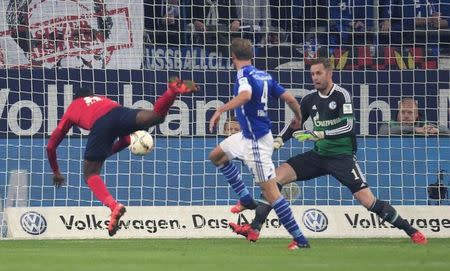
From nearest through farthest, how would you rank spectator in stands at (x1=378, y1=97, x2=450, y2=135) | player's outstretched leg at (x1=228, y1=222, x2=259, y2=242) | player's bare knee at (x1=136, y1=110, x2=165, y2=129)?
1. player's bare knee at (x1=136, y1=110, x2=165, y2=129)
2. player's outstretched leg at (x1=228, y1=222, x2=259, y2=242)
3. spectator in stands at (x1=378, y1=97, x2=450, y2=135)

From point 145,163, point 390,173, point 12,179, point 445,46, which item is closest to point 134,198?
point 145,163

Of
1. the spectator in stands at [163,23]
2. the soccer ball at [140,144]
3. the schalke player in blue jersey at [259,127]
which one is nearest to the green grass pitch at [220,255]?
the schalke player in blue jersey at [259,127]

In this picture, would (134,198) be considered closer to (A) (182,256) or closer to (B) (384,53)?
(B) (384,53)

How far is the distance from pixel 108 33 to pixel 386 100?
13.9 ft

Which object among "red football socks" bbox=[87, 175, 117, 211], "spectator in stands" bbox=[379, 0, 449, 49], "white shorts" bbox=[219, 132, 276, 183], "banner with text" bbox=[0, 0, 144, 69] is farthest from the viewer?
"spectator in stands" bbox=[379, 0, 449, 49]

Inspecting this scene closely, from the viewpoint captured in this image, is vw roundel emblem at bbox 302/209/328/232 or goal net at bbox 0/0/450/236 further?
goal net at bbox 0/0/450/236

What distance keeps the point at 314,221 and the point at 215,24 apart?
13.5 ft

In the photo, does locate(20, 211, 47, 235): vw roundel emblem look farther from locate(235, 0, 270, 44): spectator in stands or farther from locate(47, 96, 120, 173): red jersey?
locate(235, 0, 270, 44): spectator in stands

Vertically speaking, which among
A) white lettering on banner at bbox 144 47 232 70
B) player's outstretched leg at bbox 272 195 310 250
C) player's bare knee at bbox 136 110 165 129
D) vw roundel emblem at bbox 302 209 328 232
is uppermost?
white lettering on banner at bbox 144 47 232 70

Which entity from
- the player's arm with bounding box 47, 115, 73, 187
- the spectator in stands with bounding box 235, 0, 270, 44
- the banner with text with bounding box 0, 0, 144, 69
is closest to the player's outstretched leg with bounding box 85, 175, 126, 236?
the player's arm with bounding box 47, 115, 73, 187

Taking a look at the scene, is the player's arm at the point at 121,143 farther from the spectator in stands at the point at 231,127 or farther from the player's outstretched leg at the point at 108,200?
the spectator in stands at the point at 231,127

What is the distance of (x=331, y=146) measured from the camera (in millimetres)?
14438

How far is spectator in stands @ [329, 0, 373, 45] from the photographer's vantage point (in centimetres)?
1948

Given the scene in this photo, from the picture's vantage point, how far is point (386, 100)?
61.2ft
